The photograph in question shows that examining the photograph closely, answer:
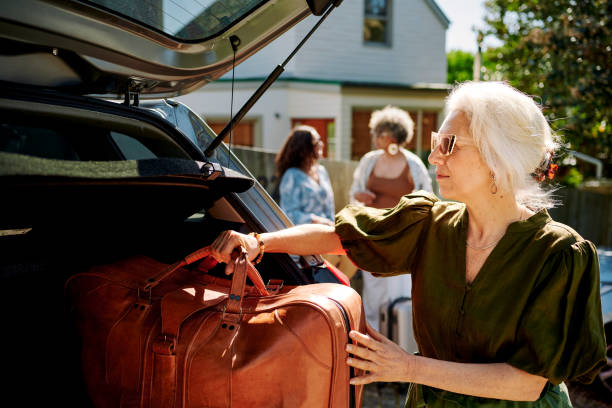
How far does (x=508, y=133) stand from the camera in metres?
1.52

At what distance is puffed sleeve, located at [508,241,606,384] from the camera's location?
142 centimetres

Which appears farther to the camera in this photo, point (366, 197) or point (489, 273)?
point (366, 197)

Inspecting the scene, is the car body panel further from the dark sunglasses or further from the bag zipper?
the bag zipper

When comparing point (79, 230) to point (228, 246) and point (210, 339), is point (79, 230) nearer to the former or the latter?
point (228, 246)

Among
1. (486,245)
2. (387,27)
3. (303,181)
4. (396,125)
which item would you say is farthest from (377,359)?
(387,27)

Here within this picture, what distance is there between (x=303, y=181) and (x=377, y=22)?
10120 mm

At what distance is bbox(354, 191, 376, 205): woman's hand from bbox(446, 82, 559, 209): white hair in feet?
10.3

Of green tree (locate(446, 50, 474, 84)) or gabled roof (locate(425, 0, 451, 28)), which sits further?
green tree (locate(446, 50, 474, 84))

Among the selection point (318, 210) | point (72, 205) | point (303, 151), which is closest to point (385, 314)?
point (318, 210)

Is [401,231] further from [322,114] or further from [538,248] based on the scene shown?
[322,114]

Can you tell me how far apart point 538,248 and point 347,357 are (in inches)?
25.4

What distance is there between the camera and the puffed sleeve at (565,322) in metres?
1.42

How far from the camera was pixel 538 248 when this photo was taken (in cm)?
152

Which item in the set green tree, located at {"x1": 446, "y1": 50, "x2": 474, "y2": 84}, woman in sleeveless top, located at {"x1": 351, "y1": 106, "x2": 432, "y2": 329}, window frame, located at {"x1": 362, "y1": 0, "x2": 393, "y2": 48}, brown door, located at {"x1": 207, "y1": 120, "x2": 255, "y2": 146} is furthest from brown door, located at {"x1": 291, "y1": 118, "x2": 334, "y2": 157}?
green tree, located at {"x1": 446, "y1": 50, "x2": 474, "y2": 84}
